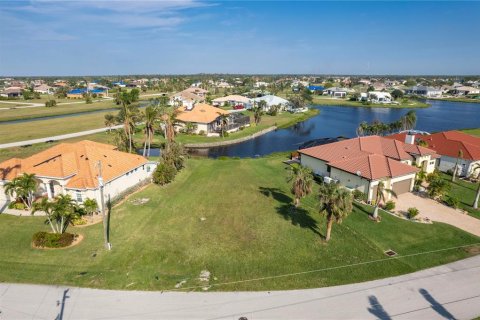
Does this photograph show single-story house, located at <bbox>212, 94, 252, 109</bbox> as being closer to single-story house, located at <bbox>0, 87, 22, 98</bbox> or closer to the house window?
the house window

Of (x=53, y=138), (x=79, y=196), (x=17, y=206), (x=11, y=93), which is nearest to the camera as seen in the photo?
(x=79, y=196)

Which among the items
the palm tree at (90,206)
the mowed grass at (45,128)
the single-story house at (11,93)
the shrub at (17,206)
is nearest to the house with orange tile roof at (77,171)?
the palm tree at (90,206)

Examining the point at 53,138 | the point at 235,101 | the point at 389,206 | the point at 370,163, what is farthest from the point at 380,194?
the point at 235,101

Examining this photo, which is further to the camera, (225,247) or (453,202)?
(453,202)

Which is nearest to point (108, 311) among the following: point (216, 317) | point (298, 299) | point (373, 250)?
point (216, 317)

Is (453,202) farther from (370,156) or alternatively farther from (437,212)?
(370,156)

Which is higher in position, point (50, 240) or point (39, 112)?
point (50, 240)

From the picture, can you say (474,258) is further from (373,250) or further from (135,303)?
(135,303)
